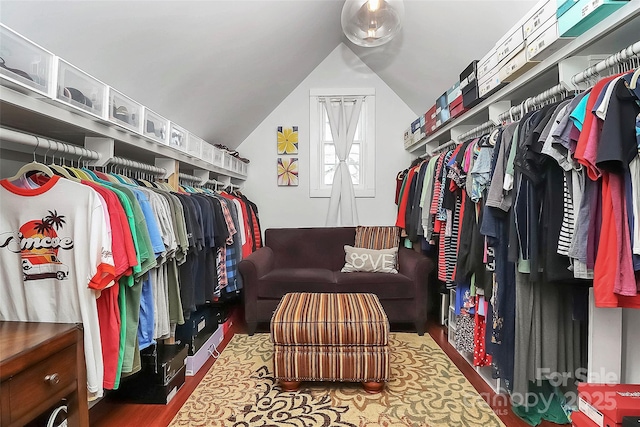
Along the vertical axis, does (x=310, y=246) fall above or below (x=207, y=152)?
below

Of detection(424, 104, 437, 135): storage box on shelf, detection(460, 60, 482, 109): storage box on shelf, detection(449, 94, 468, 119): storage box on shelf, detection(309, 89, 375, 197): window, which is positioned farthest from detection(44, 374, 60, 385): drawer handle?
detection(309, 89, 375, 197): window

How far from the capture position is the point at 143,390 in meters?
1.82

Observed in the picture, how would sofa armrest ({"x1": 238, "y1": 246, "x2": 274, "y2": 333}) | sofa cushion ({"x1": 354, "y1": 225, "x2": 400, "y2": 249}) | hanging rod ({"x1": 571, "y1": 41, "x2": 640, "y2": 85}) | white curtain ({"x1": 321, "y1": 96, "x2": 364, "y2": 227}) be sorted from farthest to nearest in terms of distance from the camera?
white curtain ({"x1": 321, "y1": 96, "x2": 364, "y2": 227}) < sofa cushion ({"x1": 354, "y1": 225, "x2": 400, "y2": 249}) < sofa armrest ({"x1": 238, "y1": 246, "x2": 274, "y2": 333}) < hanging rod ({"x1": 571, "y1": 41, "x2": 640, "y2": 85})

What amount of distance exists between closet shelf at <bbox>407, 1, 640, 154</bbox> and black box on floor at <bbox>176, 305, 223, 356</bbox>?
232 cm

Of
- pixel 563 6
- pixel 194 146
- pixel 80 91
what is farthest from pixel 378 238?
pixel 80 91

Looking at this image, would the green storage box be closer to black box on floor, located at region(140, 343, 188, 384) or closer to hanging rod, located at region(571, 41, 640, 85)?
hanging rod, located at region(571, 41, 640, 85)

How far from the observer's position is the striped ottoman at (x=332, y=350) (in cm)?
189

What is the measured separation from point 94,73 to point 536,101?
2.20m

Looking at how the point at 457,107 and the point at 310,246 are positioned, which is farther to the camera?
the point at 310,246

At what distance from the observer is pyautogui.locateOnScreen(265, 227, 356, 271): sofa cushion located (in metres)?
3.50

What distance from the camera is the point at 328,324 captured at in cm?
191

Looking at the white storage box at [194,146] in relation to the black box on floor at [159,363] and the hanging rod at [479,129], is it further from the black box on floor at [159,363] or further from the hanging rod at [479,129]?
the hanging rod at [479,129]

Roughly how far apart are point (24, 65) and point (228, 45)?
1387 mm

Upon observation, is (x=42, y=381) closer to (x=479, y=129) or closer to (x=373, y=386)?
(x=373, y=386)
